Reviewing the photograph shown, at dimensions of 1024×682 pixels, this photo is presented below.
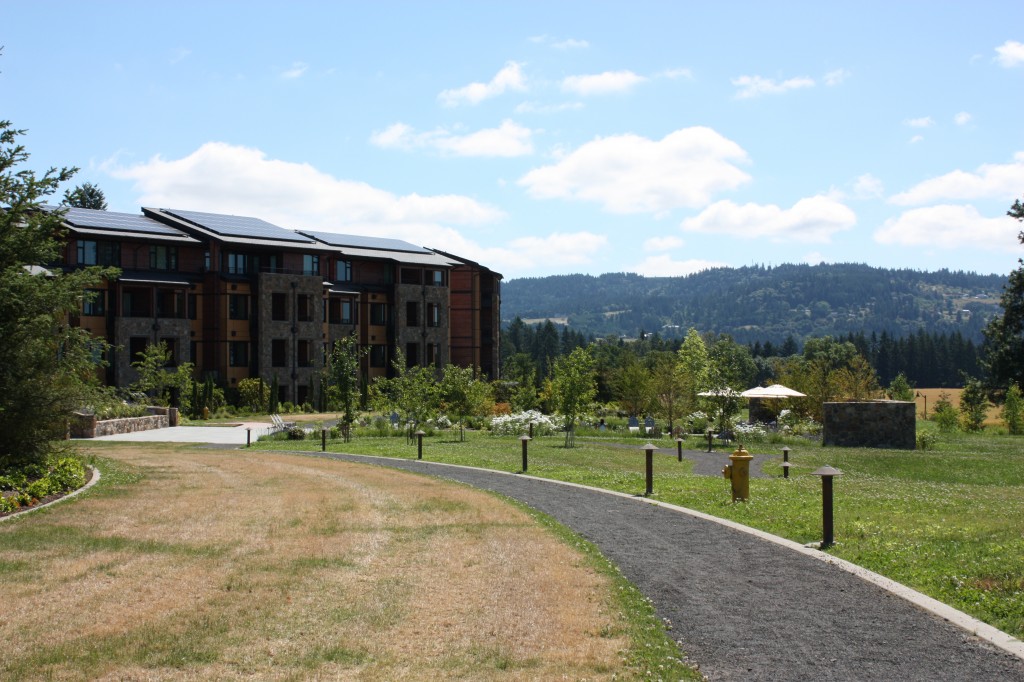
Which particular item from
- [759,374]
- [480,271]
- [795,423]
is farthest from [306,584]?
[759,374]

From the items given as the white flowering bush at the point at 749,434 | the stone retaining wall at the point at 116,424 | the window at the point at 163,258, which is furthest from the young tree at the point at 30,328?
the window at the point at 163,258

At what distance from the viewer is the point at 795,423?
1935 inches

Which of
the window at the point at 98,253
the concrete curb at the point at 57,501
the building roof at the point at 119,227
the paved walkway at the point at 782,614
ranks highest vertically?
the building roof at the point at 119,227

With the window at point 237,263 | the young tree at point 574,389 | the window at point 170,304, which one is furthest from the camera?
the window at point 237,263

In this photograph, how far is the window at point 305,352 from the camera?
65.9 m

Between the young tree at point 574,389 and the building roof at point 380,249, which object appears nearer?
the young tree at point 574,389

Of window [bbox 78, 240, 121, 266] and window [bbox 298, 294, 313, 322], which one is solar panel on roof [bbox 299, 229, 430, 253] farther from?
window [bbox 78, 240, 121, 266]

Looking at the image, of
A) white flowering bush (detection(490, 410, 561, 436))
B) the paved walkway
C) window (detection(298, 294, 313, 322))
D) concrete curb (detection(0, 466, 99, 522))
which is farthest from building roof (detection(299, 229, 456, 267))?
the paved walkway

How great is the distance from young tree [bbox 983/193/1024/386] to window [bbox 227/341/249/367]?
4949 centimetres

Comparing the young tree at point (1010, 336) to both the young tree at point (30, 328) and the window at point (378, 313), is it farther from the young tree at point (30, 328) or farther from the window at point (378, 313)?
the young tree at point (30, 328)

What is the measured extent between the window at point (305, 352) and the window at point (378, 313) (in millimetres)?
8536

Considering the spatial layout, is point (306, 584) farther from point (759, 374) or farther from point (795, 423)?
point (759, 374)

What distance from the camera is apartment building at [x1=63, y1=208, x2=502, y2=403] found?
58812 mm

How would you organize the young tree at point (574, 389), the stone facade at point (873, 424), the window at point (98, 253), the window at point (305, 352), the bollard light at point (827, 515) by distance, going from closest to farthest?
the bollard light at point (827, 515), the young tree at point (574, 389), the stone facade at point (873, 424), the window at point (98, 253), the window at point (305, 352)
